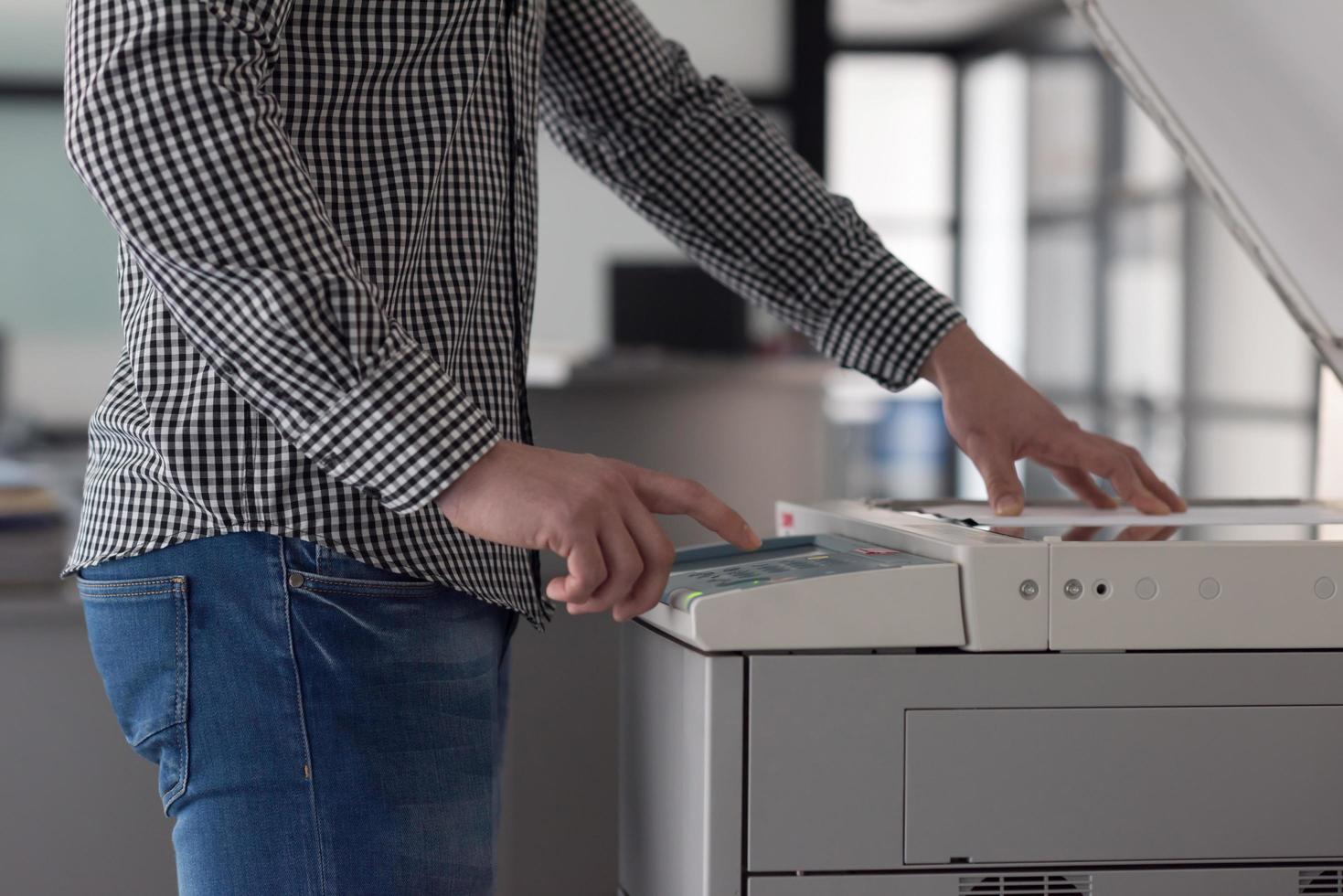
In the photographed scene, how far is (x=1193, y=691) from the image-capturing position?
75 centimetres

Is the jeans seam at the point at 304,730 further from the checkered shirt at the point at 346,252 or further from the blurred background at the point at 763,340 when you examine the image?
the blurred background at the point at 763,340

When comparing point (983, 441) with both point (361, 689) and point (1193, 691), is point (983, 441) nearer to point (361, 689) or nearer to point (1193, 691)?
point (1193, 691)

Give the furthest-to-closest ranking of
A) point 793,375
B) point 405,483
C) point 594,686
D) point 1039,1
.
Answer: point 1039,1, point 793,375, point 594,686, point 405,483

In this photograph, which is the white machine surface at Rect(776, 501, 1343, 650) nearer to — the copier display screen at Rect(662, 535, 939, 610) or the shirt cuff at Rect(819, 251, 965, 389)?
the copier display screen at Rect(662, 535, 939, 610)

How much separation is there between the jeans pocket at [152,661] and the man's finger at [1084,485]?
2.11 ft

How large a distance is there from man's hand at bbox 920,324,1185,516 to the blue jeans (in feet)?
1.47

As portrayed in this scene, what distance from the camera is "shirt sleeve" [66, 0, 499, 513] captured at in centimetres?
69

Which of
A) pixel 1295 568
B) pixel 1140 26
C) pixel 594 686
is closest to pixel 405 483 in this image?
pixel 1295 568

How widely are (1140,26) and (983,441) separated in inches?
12.9

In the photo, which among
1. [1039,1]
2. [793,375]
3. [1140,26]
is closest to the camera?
[1140,26]

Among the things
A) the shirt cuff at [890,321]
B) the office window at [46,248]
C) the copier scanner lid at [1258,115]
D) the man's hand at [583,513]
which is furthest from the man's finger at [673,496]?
the office window at [46,248]

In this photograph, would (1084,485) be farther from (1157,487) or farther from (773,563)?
(773,563)

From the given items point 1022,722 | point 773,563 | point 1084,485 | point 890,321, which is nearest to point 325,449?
point 773,563

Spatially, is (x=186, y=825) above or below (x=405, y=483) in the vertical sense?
below
